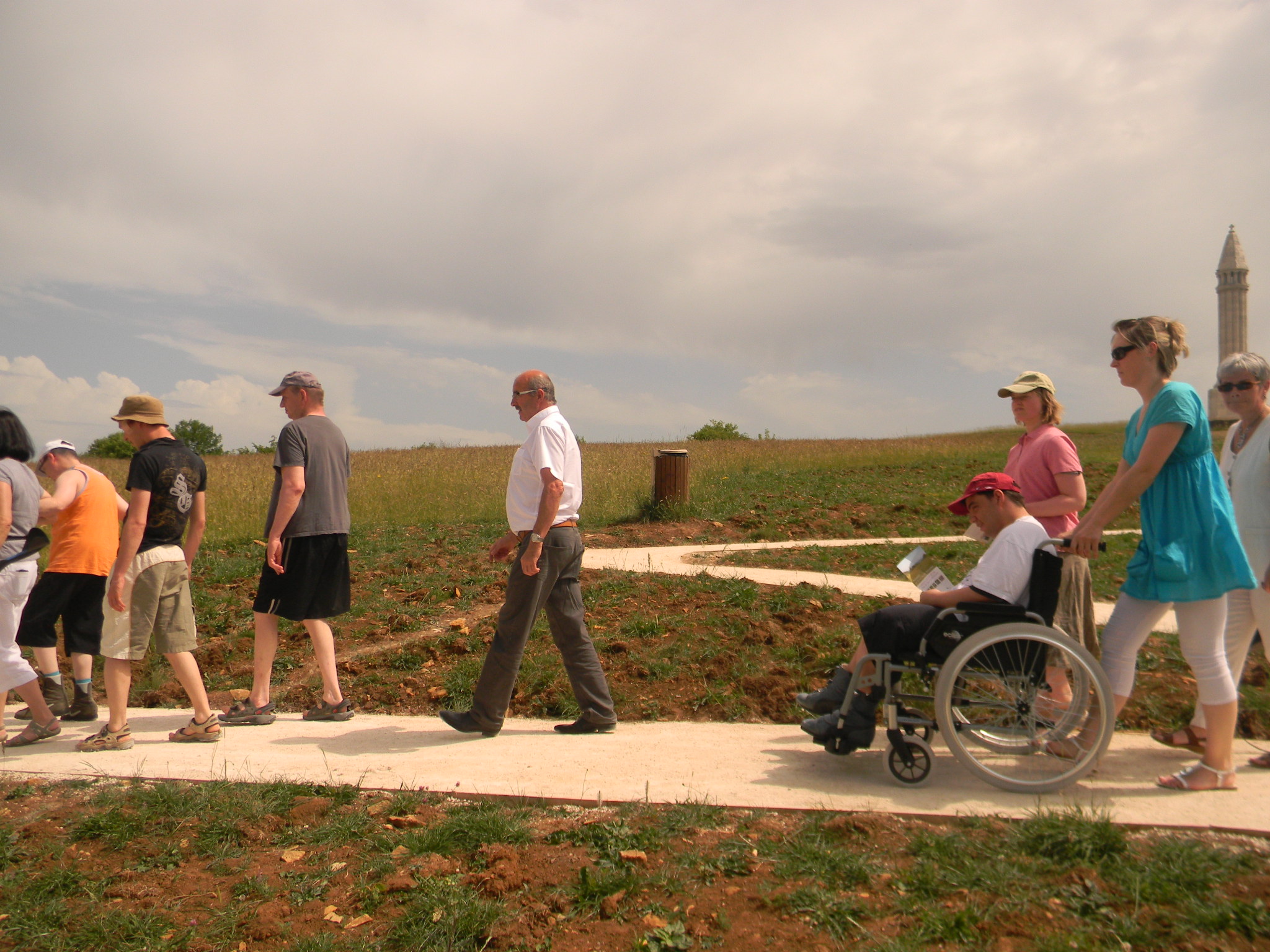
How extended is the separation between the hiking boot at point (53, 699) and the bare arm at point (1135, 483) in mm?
5983

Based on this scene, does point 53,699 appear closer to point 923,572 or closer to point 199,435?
point 923,572

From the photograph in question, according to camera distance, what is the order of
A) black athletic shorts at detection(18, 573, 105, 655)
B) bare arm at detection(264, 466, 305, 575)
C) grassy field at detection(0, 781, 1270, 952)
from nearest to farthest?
grassy field at detection(0, 781, 1270, 952)
bare arm at detection(264, 466, 305, 575)
black athletic shorts at detection(18, 573, 105, 655)

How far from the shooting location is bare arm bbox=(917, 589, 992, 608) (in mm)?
4043

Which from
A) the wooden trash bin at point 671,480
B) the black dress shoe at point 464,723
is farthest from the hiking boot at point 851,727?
the wooden trash bin at point 671,480

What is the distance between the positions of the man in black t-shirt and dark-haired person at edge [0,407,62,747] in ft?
1.67

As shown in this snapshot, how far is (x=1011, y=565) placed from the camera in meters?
4.04

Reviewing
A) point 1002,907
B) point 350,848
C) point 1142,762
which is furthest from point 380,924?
point 1142,762

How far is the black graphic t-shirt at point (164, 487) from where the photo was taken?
16.1 ft

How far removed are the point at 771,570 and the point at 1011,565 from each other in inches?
223

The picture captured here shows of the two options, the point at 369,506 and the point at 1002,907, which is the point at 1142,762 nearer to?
the point at 1002,907

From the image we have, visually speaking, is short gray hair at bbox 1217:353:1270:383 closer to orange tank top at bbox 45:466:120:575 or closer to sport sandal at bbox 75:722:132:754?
sport sandal at bbox 75:722:132:754

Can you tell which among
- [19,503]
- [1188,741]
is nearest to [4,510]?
[19,503]

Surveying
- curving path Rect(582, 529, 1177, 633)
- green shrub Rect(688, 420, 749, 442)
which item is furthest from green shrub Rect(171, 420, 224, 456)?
curving path Rect(582, 529, 1177, 633)

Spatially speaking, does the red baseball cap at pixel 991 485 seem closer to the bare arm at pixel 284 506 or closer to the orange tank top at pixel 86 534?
the bare arm at pixel 284 506
